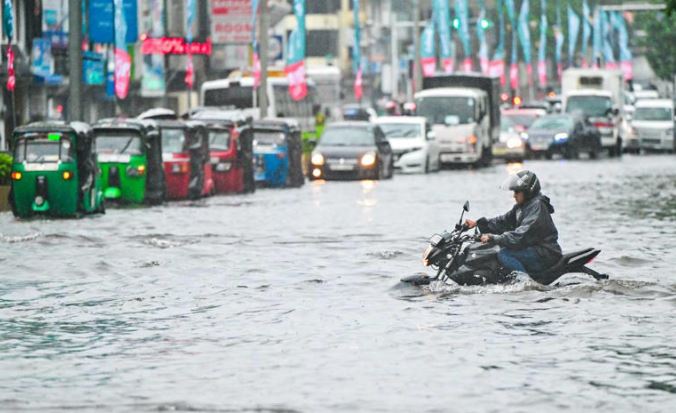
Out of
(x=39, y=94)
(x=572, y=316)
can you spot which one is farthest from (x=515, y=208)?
(x=39, y=94)

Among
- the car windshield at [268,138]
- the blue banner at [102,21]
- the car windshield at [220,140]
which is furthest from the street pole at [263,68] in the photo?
the car windshield at [220,140]

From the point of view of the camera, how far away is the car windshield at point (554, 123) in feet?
213

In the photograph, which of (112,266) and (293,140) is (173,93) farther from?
(112,266)

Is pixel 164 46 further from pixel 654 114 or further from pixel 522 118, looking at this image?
pixel 654 114

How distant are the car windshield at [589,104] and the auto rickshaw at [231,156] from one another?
97.4 feet

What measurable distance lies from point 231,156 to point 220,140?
58 cm

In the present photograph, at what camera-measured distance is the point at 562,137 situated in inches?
2527

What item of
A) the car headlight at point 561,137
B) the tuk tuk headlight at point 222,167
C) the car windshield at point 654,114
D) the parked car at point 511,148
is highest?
the tuk tuk headlight at point 222,167

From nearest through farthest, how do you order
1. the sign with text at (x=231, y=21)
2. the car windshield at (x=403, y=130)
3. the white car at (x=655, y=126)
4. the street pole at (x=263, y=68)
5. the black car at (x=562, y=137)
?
the car windshield at (x=403, y=130), the street pole at (x=263, y=68), the sign with text at (x=231, y=21), the black car at (x=562, y=137), the white car at (x=655, y=126)

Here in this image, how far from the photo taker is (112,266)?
22.1 m

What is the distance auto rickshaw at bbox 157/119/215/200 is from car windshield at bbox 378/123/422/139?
14.0 metres

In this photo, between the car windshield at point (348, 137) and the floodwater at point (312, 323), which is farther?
the car windshield at point (348, 137)

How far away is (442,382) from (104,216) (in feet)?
Result: 69.2

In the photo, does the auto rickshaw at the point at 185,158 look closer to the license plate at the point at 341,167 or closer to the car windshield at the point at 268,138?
the car windshield at the point at 268,138
